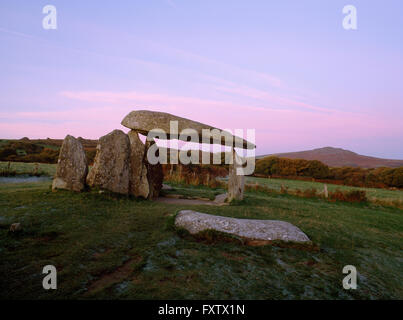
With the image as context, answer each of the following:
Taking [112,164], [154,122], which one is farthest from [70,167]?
[154,122]

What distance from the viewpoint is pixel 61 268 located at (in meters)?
3.15

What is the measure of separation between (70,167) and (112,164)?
4.31ft

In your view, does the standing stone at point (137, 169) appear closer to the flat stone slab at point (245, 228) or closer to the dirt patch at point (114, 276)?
the flat stone slab at point (245, 228)

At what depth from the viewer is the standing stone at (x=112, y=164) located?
26.8 feet

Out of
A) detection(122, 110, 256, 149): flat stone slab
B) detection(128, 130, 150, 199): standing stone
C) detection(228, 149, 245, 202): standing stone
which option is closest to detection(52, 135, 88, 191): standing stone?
detection(128, 130, 150, 199): standing stone

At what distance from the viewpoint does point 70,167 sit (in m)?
7.98

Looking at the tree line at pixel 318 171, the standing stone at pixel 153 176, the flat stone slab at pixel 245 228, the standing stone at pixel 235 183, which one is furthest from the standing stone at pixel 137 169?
the tree line at pixel 318 171

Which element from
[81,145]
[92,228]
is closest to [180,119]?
[81,145]

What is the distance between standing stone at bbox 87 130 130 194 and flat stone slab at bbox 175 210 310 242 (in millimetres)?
3960

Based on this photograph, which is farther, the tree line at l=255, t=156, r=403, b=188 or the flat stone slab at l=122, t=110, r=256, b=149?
the tree line at l=255, t=156, r=403, b=188

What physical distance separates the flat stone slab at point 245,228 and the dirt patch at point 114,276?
1.62 metres

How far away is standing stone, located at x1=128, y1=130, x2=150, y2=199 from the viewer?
921cm

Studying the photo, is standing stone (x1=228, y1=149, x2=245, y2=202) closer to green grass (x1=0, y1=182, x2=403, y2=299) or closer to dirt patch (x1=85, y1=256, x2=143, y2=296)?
green grass (x1=0, y1=182, x2=403, y2=299)
